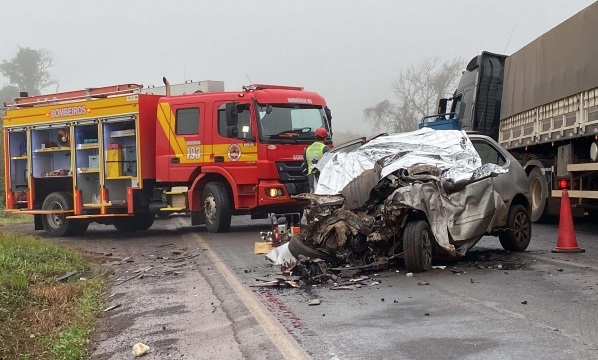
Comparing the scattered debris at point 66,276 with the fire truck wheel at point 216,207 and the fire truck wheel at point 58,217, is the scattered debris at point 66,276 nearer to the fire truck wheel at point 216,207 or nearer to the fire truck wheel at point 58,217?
the fire truck wheel at point 216,207

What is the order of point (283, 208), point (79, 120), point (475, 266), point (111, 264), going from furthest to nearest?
Result: point (79, 120) → point (283, 208) → point (111, 264) → point (475, 266)

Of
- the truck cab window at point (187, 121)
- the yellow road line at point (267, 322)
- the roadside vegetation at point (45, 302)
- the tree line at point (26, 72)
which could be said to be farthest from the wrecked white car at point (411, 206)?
the tree line at point (26, 72)

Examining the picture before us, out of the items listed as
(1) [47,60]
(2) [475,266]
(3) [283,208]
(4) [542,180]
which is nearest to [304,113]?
(3) [283,208]

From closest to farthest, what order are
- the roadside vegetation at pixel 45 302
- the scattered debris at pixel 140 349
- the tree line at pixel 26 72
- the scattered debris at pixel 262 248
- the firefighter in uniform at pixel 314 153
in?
1. the scattered debris at pixel 140 349
2. the roadside vegetation at pixel 45 302
3. the scattered debris at pixel 262 248
4. the firefighter in uniform at pixel 314 153
5. the tree line at pixel 26 72

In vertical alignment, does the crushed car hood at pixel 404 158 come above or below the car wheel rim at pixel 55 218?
above

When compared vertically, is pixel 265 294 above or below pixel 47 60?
below

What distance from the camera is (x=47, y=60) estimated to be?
70.6 metres

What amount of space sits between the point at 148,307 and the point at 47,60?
6916cm

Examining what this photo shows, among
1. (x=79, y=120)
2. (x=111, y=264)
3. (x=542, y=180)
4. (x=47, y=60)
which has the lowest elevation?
(x=111, y=264)

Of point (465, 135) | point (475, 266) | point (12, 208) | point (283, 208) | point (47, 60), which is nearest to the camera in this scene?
point (475, 266)

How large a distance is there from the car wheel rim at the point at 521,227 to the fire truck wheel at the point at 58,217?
394 inches

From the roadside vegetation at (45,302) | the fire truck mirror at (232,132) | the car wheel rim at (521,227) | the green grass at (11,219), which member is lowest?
the green grass at (11,219)

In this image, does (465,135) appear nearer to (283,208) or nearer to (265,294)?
(265,294)

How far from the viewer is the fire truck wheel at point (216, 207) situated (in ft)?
44.6
